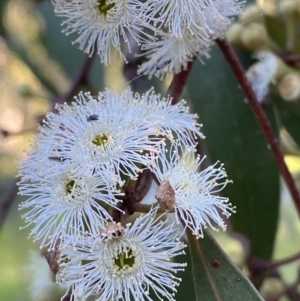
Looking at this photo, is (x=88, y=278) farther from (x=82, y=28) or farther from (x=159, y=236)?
(x=82, y=28)

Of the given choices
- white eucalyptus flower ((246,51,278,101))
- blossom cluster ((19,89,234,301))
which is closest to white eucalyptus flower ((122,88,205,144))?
blossom cluster ((19,89,234,301))

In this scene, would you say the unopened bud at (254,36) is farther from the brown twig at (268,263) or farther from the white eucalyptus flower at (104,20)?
the brown twig at (268,263)

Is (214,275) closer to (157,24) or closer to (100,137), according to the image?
A: (100,137)

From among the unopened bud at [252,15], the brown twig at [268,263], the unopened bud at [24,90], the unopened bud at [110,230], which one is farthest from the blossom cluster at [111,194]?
the unopened bud at [24,90]

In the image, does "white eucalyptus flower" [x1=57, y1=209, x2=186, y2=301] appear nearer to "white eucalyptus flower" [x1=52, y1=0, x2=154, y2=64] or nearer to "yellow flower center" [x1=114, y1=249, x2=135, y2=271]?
"yellow flower center" [x1=114, y1=249, x2=135, y2=271]

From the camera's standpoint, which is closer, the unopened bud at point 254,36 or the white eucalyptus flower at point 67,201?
the white eucalyptus flower at point 67,201

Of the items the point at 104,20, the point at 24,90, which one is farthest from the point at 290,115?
the point at 24,90

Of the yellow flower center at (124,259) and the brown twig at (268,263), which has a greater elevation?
the yellow flower center at (124,259)
